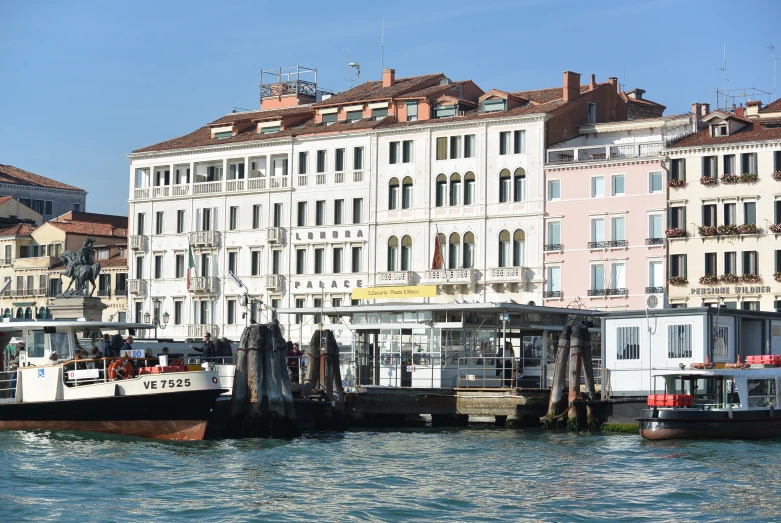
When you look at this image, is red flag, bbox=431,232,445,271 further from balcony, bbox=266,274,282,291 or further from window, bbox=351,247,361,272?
balcony, bbox=266,274,282,291

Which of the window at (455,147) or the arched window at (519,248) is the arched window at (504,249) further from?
the window at (455,147)

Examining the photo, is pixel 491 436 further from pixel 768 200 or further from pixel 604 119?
pixel 604 119

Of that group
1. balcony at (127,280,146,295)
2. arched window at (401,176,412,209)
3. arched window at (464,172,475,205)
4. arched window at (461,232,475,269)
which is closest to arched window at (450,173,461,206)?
arched window at (464,172,475,205)

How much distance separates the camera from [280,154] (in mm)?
68312

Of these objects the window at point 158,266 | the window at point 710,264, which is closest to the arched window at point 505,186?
the window at point 710,264

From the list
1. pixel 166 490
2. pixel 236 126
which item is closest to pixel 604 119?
pixel 236 126

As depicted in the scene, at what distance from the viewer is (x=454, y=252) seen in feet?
208

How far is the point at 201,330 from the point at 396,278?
32.8ft

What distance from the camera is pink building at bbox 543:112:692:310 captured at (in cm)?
5897

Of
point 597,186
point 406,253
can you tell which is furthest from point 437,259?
point 597,186

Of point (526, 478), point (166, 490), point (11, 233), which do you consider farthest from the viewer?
point (11, 233)

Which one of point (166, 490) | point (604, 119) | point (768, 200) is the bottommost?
point (166, 490)

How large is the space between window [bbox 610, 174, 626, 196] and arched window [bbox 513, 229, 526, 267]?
13.6 ft

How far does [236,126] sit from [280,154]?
3746mm
